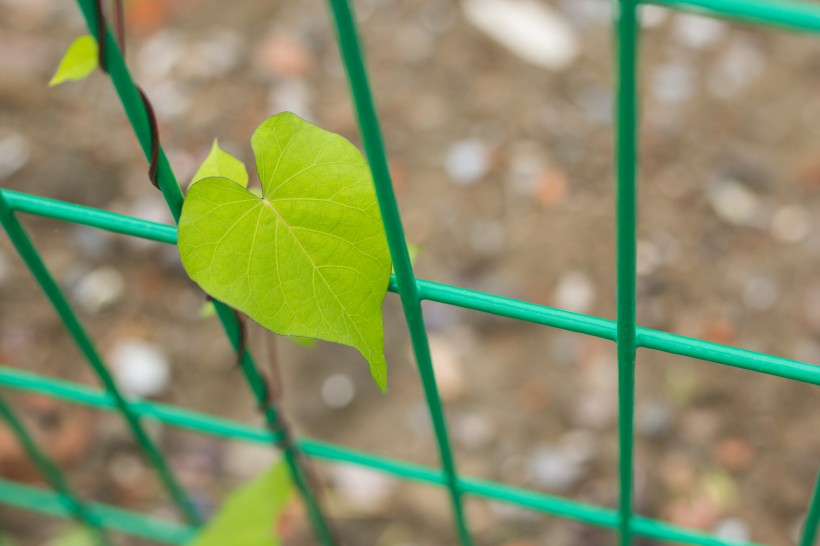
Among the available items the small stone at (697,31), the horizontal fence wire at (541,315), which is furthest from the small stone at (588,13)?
the horizontal fence wire at (541,315)

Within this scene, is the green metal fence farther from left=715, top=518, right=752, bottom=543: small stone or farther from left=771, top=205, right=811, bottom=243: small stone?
left=771, top=205, right=811, bottom=243: small stone

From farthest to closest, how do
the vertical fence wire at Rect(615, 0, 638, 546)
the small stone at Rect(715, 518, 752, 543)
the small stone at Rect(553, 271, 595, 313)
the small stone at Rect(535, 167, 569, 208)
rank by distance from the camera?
the small stone at Rect(535, 167, 569, 208)
the small stone at Rect(553, 271, 595, 313)
the small stone at Rect(715, 518, 752, 543)
the vertical fence wire at Rect(615, 0, 638, 546)

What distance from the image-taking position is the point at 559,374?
77.1 inches

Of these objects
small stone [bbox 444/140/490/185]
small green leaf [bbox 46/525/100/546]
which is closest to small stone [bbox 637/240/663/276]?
small stone [bbox 444/140/490/185]

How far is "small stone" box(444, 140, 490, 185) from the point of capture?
2.30 meters

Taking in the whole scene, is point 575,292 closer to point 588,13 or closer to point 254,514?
point 588,13

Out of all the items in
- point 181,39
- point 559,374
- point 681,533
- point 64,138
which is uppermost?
point 181,39

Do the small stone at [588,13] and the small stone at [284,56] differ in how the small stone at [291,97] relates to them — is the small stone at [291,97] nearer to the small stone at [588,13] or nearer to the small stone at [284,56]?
the small stone at [284,56]

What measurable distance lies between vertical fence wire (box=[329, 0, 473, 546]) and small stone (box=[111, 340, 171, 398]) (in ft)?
3.82

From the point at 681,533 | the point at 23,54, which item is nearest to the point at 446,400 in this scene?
the point at 681,533

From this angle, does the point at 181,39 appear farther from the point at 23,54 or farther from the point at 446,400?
the point at 446,400

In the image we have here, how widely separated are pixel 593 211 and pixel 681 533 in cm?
130

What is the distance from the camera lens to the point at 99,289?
2.12m

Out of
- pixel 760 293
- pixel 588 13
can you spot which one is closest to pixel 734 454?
pixel 760 293
